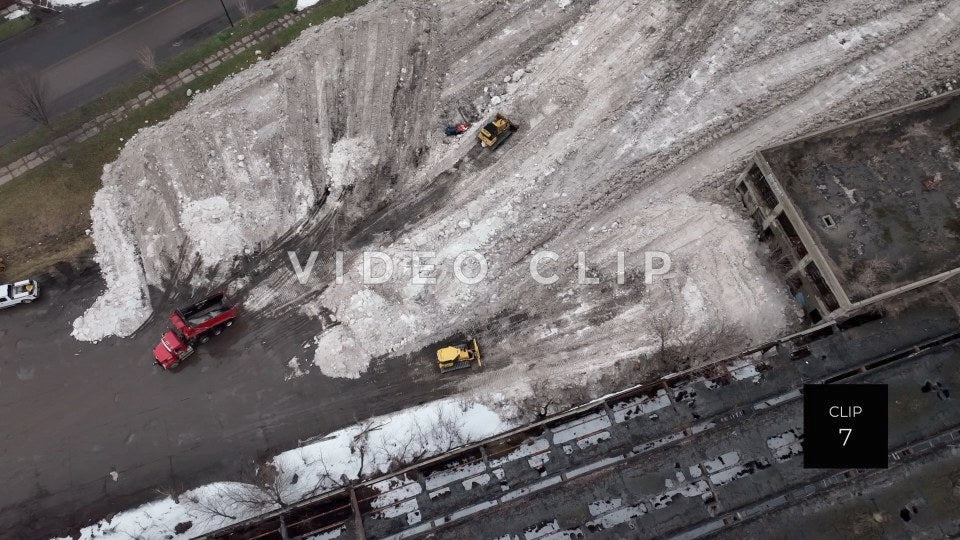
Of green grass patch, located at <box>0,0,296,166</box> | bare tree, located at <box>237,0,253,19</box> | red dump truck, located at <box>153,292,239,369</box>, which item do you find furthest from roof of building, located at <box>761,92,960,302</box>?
bare tree, located at <box>237,0,253,19</box>

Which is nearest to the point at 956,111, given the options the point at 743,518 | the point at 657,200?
the point at 657,200

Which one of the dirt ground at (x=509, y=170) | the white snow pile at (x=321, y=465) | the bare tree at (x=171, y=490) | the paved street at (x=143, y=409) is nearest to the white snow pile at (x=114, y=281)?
the dirt ground at (x=509, y=170)

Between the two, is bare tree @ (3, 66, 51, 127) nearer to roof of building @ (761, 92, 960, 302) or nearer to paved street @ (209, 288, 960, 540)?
paved street @ (209, 288, 960, 540)

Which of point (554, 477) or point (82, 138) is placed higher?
point (82, 138)

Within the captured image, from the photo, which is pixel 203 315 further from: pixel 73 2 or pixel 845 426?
pixel 845 426

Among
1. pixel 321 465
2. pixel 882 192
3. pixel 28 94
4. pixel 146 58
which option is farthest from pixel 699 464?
pixel 28 94

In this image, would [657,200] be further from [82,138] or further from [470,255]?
[82,138]
